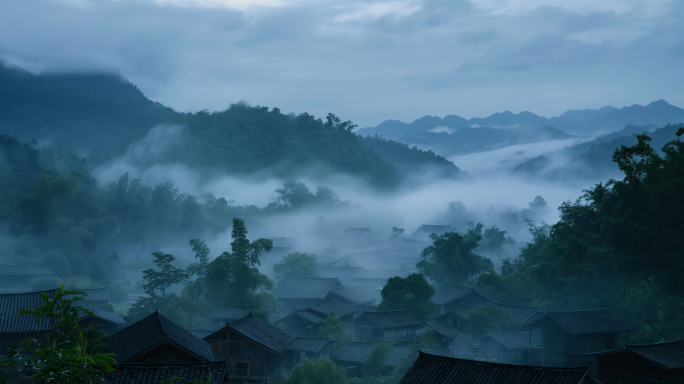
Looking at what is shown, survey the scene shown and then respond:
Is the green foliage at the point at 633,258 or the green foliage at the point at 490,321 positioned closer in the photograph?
the green foliage at the point at 633,258

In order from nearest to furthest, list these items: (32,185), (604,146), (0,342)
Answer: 1. (0,342)
2. (32,185)
3. (604,146)

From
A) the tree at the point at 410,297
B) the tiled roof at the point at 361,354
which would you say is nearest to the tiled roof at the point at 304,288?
the tree at the point at 410,297

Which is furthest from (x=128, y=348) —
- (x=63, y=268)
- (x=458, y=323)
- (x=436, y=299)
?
(x=63, y=268)

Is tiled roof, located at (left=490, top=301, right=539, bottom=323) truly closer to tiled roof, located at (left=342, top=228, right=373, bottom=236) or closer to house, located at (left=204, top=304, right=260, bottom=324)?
house, located at (left=204, top=304, right=260, bottom=324)

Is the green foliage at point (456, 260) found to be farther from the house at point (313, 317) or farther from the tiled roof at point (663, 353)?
the tiled roof at point (663, 353)

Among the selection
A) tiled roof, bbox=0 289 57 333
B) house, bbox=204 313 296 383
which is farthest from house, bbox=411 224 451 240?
tiled roof, bbox=0 289 57 333

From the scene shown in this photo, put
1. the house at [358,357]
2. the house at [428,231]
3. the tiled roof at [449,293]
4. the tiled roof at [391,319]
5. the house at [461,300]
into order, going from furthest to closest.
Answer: the house at [428,231]
the tiled roof at [449,293]
the house at [461,300]
the tiled roof at [391,319]
the house at [358,357]

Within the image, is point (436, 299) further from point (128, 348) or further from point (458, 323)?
point (128, 348)
